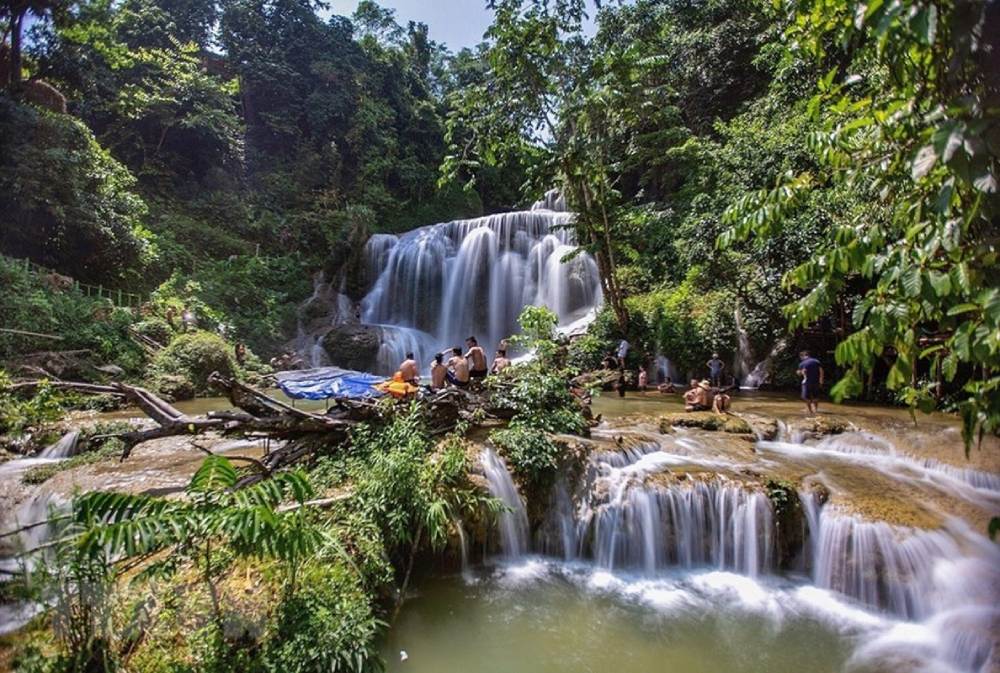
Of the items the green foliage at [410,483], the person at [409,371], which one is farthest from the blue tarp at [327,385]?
the green foliage at [410,483]

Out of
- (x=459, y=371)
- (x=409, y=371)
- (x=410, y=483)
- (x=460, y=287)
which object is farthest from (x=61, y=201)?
(x=410, y=483)

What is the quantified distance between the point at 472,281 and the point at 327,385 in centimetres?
1622

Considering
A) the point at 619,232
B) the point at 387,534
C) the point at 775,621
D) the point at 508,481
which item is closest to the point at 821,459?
the point at 775,621

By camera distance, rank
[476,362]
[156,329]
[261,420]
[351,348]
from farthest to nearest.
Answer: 1. [351,348]
2. [156,329]
3. [476,362]
4. [261,420]

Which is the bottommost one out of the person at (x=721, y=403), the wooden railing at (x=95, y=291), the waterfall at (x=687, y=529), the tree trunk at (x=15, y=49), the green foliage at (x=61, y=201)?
the waterfall at (x=687, y=529)

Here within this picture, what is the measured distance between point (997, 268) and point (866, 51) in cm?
125

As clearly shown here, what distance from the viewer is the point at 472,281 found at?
2355cm

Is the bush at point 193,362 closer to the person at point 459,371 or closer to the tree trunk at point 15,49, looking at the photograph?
the person at point 459,371

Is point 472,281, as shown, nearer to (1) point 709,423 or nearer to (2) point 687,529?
(1) point 709,423

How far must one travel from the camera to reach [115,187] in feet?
65.4

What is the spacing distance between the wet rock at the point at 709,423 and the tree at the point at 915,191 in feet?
23.0

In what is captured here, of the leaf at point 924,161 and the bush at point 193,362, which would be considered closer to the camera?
the leaf at point 924,161

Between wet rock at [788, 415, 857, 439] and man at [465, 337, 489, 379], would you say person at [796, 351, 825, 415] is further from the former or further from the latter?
man at [465, 337, 489, 379]

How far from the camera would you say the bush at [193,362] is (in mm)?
14477
